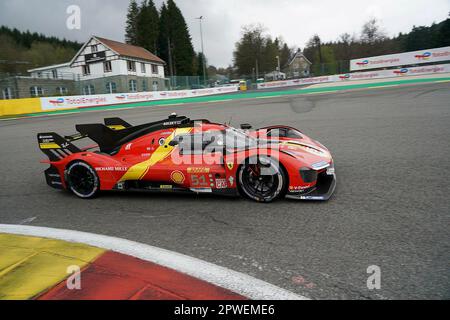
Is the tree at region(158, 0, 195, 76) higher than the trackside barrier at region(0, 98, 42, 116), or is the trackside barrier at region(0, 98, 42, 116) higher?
the tree at region(158, 0, 195, 76)

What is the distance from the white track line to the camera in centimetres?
243

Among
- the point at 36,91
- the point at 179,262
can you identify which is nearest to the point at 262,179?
the point at 179,262

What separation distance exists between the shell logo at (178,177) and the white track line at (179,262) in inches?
53.3

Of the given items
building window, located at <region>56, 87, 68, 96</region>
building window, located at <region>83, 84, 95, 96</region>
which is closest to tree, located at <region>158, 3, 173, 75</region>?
building window, located at <region>83, 84, 95, 96</region>

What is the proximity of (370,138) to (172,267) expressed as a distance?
6679mm

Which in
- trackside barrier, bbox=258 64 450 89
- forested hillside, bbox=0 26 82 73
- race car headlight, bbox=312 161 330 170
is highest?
Answer: forested hillside, bbox=0 26 82 73

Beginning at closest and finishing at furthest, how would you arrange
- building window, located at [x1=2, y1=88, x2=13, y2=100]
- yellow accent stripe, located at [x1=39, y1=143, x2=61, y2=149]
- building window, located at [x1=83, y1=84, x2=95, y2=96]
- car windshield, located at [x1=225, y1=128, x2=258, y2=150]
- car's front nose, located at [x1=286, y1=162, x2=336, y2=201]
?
car's front nose, located at [x1=286, y1=162, x2=336, y2=201], car windshield, located at [x1=225, y1=128, x2=258, y2=150], yellow accent stripe, located at [x1=39, y1=143, x2=61, y2=149], building window, located at [x1=2, y1=88, x2=13, y2=100], building window, located at [x1=83, y1=84, x2=95, y2=96]

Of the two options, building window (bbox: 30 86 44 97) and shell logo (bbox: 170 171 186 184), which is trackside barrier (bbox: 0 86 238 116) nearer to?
building window (bbox: 30 86 44 97)

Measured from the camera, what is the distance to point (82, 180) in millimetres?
5145

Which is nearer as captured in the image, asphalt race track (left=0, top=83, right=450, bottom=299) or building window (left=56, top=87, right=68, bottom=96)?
asphalt race track (left=0, top=83, right=450, bottom=299)

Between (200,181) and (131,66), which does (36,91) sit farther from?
(200,181)

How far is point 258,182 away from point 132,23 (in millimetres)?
72511

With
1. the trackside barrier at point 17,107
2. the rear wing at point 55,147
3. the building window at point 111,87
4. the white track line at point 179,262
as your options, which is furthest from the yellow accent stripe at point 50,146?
the building window at point 111,87

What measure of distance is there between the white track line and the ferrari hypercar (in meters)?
1.30
